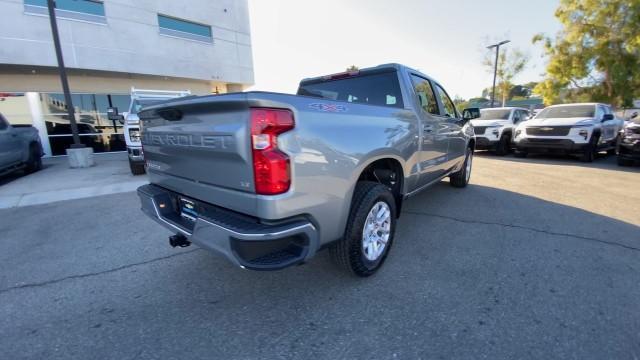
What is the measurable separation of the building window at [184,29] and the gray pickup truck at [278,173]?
1548 centimetres

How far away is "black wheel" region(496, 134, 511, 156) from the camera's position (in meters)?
11.0

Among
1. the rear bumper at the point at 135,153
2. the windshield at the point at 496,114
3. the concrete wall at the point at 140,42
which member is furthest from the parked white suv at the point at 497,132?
the concrete wall at the point at 140,42

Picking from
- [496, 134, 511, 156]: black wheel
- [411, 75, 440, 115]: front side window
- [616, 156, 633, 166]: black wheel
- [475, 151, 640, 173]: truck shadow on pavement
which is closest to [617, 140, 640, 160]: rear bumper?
[616, 156, 633, 166]: black wheel

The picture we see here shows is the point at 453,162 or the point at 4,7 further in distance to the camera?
the point at 4,7

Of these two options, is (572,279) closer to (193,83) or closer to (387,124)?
Answer: (387,124)

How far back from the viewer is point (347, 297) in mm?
2490

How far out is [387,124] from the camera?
2793 mm

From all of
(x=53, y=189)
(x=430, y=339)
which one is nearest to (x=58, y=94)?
(x=53, y=189)

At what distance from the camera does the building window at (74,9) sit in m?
11.4

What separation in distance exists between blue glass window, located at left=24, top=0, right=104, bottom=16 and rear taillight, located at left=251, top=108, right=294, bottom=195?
15.7 meters

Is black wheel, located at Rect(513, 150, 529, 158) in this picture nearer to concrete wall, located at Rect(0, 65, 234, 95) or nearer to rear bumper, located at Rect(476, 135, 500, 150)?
rear bumper, located at Rect(476, 135, 500, 150)

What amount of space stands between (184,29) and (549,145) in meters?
17.3

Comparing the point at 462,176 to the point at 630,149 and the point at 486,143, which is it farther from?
the point at 486,143

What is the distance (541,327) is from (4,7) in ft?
57.5
